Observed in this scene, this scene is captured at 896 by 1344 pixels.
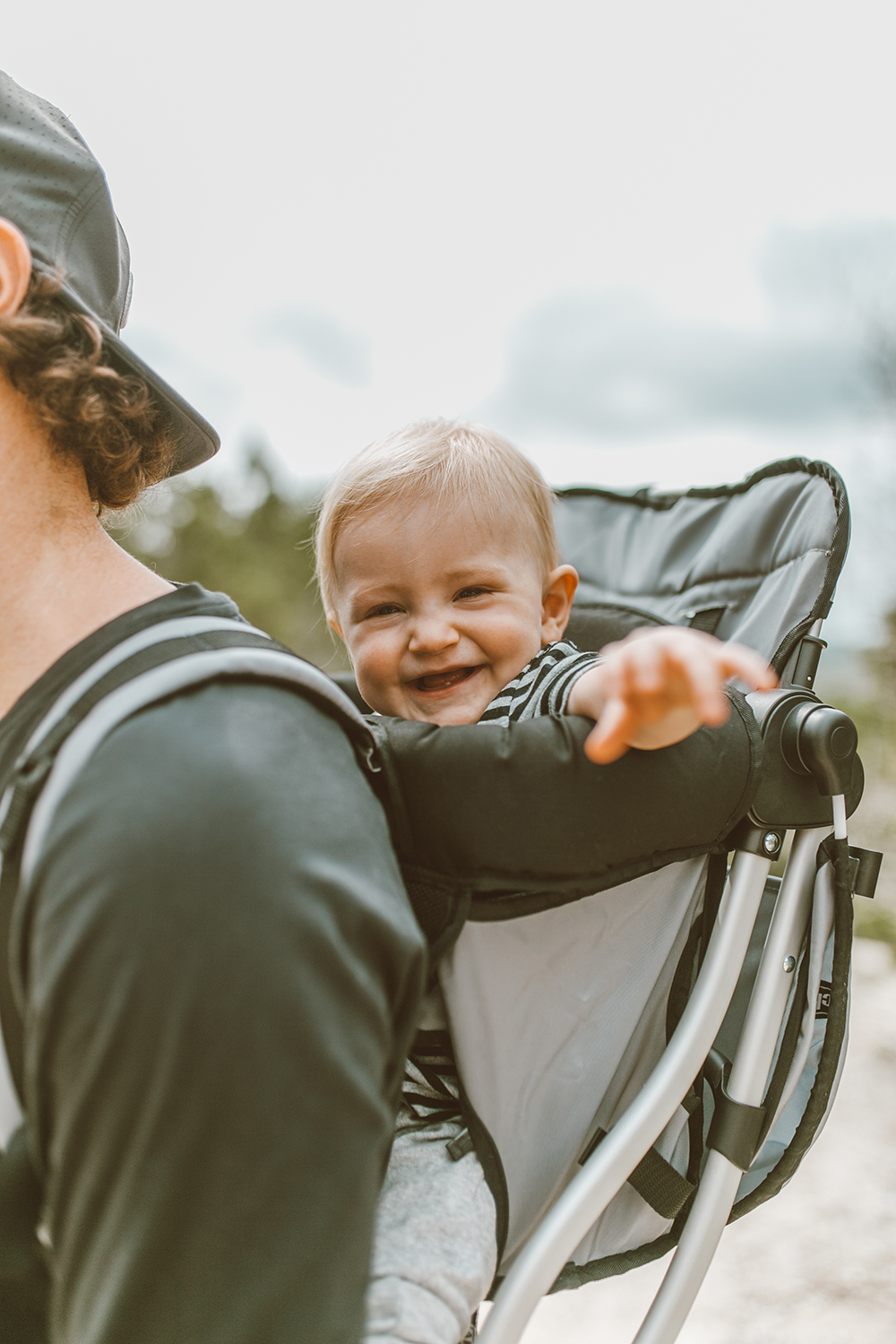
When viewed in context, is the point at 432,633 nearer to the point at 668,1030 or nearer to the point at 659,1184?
the point at 668,1030

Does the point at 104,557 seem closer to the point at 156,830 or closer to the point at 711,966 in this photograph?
the point at 156,830

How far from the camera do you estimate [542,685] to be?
140cm

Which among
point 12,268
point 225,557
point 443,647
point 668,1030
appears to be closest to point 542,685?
point 443,647

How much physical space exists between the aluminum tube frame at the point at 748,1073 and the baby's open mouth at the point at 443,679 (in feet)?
1.90

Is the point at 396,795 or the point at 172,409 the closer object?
the point at 396,795

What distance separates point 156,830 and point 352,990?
8.4 inches

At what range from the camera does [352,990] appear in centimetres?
78

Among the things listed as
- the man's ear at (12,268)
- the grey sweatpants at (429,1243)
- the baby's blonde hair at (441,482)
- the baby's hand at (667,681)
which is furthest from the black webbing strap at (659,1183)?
the man's ear at (12,268)

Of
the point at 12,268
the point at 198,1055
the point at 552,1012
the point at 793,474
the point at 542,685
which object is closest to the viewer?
the point at 198,1055

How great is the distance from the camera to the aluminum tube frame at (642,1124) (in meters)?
1.03

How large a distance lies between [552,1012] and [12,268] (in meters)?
1.08

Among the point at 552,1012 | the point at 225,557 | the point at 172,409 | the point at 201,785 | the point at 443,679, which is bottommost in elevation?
the point at 225,557

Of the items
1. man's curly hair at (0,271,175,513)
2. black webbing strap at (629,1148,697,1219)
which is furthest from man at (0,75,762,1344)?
black webbing strap at (629,1148,697,1219)

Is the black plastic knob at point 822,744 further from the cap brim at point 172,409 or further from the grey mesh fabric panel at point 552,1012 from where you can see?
the cap brim at point 172,409
